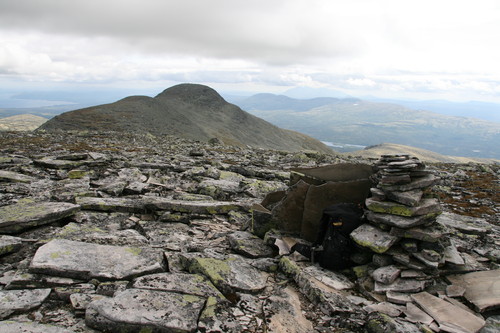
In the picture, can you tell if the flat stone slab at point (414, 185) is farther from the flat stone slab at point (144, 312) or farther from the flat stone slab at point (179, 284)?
the flat stone slab at point (144, 312)

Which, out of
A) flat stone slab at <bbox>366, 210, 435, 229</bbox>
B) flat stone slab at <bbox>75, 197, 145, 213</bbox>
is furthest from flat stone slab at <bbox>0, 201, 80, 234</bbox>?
flat stone slab at <bbox>366, 210, 435, 229</bbox>

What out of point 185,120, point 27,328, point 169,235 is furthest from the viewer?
point 185,120

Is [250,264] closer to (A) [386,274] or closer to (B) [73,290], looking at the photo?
(A) [386,274]

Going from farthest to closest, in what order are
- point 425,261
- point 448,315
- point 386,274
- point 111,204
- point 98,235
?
1. point 111,204
2. point 98,235
3. point 425,261
4. point 386,274
5. point 448,315

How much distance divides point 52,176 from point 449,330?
1895cm

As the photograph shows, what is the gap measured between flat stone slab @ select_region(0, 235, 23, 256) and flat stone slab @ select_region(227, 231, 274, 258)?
5877 mm

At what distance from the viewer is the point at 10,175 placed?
1531cm

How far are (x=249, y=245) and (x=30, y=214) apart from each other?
6.95 m

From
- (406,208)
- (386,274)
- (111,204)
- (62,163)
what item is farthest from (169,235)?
(62,163)

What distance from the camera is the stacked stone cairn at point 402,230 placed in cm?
764

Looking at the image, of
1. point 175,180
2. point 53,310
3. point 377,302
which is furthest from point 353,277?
point 175,180

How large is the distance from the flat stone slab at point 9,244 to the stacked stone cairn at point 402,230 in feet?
29.4

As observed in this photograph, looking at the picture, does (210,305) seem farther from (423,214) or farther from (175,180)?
(175,180)

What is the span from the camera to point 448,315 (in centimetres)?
651
